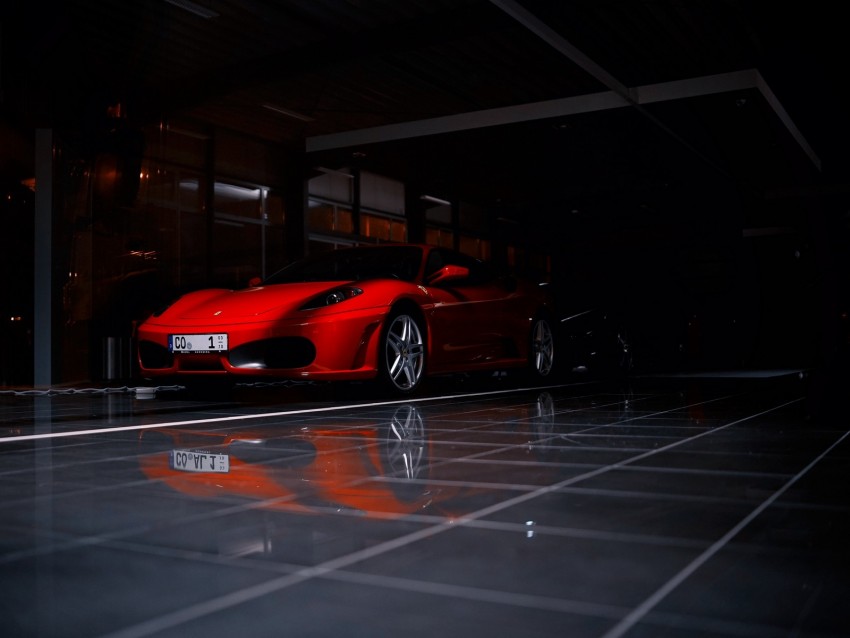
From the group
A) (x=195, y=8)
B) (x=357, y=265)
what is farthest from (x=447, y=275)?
(x=195, y=8)

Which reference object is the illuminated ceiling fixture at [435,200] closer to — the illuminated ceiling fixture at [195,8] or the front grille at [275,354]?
the illuminated ceiling fixture at [195,8]

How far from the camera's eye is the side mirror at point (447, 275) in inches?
281

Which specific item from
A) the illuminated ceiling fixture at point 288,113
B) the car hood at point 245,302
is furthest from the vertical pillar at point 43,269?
the car hood at point 245,302

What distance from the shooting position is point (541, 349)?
8.68 meters

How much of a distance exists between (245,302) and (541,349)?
330cm

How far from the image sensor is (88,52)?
33.6ft

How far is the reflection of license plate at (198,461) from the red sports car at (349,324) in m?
2.69

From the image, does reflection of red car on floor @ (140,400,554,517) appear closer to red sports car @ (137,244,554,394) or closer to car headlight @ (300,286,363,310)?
red sports car @ (137,244,554,394)

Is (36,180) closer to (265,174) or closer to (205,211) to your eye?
(205,211)

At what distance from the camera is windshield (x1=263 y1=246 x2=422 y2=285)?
7320 millimetres

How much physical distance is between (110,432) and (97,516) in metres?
2.20

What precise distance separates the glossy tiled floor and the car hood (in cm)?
221

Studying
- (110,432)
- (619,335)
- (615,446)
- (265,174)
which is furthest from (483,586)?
(265,174)

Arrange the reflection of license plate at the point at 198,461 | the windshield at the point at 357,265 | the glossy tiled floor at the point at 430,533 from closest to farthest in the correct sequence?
the glossy tiled floor at the point at 430,533
the reflection of license plate at the point at 198,461
the windshield at the point at 357,265
